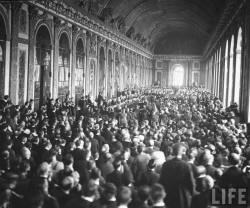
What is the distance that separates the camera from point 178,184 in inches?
259

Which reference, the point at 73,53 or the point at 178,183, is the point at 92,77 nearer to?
the point at 73,53

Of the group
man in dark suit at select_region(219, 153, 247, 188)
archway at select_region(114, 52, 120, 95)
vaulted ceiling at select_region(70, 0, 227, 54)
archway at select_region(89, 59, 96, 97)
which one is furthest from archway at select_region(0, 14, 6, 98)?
archway at select_region(114, 52, 120, 95)

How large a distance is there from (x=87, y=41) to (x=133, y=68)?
19.2 metres

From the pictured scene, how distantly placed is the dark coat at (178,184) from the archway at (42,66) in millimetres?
13945

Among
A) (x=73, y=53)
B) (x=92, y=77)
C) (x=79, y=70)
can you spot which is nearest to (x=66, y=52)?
(x=73, y=53)

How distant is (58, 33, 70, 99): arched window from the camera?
74.4ft

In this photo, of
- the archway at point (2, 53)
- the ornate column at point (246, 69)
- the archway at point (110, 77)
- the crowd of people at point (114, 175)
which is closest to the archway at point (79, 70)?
the archway at point (110, 77)

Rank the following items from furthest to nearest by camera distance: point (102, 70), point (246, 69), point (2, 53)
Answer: point (102, 70)
point (246, 69)
point (2, 53)

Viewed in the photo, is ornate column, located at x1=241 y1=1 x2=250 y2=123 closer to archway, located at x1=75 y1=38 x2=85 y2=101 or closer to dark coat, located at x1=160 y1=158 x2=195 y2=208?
dark coat, located at x1=160 y1=158 x2=195 y2=208

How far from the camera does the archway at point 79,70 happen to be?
83.8 feet

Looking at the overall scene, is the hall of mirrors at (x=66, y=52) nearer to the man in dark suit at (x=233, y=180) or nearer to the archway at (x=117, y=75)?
the archway at (x=117, y=75)

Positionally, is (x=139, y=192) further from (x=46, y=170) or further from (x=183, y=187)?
(x=46, y=170)

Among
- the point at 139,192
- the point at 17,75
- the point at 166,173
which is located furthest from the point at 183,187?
the point at 17,75

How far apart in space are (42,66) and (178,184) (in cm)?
1501
